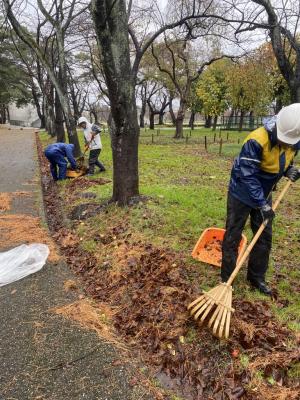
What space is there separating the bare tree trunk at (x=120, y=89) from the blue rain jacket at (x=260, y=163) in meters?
2.78

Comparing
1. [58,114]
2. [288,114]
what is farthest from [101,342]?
[58,114]

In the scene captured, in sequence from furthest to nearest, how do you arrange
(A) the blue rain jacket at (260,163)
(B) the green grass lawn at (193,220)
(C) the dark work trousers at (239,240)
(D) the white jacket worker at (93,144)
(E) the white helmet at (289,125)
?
(D) the white jacket worker at (93,144), (B) the green grass lawn at (193,220), (C) the dark work trousers at (239,240), (A) the blue rain jacket at (260,163), (E) the white helmet at (289,125)

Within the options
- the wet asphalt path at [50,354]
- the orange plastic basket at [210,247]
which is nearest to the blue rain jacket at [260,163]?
the orange plastic basket at [210,247]

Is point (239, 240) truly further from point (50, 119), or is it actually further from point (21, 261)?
point (50, 119)

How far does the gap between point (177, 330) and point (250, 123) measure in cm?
3927

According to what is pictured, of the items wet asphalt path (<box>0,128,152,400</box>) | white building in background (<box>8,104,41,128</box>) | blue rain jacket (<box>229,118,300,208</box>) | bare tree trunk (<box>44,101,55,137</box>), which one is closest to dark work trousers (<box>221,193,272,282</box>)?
blue rain jacket (<box>229,118,300,208</box>)

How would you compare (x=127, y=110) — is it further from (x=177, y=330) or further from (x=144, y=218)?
(x=177, y=330)

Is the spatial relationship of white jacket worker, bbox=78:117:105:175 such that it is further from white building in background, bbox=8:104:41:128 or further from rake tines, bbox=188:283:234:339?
white building in background, bbox=8:104:41:128

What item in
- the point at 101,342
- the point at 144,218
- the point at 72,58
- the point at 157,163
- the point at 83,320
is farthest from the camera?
the point at 72,58

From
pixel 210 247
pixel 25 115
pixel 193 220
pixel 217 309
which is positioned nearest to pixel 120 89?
pixel 193 220

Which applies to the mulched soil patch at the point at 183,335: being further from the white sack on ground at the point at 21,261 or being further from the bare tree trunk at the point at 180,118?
the bare tree trunk at the point at 180,118

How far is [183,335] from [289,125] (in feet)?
6.57

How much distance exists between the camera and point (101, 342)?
10.2 ft

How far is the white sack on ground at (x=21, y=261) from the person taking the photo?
13.7ft
